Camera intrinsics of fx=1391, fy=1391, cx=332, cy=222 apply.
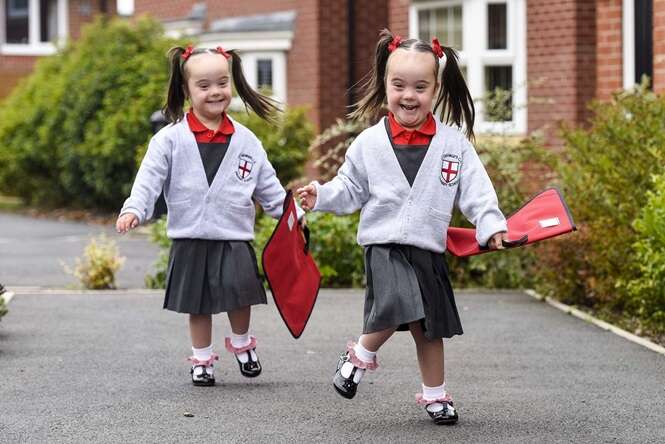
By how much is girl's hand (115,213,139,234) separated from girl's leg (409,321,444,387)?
4.36 ft

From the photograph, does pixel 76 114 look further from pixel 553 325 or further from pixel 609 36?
pixel 553 325

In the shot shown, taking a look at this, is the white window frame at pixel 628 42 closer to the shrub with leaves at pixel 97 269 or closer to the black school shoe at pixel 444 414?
the shrub with leaves at pixel 97 269

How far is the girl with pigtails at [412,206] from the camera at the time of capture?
5.89 m

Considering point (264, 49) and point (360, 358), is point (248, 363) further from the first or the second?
point (264, 49)

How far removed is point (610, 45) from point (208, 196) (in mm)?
7538

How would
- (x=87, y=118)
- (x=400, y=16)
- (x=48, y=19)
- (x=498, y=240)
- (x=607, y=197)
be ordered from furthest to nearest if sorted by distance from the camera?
1. (x=48, y=19)
2. (x=87, y=118)
3. (x=400, y=16)
4. (x=607, y=197)
5. (x=498, y=240)

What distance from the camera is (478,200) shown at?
591 cm

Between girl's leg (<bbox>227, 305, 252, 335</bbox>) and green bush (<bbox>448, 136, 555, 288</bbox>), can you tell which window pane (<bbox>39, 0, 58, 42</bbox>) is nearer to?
green bush (<bbox>448, 136, 555, 288</bbox>)

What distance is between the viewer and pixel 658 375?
7156 mm

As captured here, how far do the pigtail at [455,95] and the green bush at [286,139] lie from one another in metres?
8.31

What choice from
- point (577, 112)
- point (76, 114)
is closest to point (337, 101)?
point (76, 114)

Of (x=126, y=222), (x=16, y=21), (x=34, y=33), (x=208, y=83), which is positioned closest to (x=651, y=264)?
(x=208, y=83)

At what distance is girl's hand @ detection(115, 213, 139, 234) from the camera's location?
20.2 feet

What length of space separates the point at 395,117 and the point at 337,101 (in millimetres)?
13876
